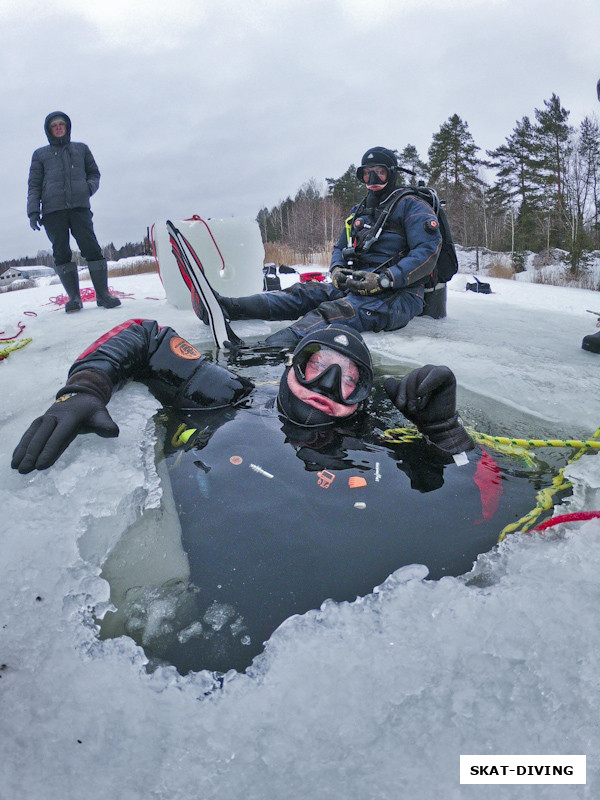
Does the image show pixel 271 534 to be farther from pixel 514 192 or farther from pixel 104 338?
pixel 514 192

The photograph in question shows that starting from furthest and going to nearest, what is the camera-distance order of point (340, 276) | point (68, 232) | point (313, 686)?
1. point (68, 232)
2. point (340, 276)
3. point (313, 686)

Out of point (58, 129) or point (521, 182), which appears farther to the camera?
point (521, 182)

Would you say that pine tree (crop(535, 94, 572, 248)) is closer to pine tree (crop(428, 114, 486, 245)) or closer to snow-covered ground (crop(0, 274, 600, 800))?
pine tree (crop(428, 114, 486, 245))

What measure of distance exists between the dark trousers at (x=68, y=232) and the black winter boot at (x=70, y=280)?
0.18ft

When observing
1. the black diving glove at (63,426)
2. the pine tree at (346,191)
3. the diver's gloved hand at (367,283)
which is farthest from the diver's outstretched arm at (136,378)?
the pine tree at (346,191)

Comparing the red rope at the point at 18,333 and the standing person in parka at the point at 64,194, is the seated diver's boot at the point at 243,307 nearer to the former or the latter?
the red rope at the point at 18,333

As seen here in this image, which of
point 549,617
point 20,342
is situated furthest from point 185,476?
point 20,342

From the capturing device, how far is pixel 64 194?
185 inches

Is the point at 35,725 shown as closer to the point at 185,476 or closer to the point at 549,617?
the point at 185,476

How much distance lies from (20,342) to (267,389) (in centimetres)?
229

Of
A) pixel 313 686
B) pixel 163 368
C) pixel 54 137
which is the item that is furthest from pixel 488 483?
pixel 54 137

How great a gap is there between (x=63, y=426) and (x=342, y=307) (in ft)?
8.38

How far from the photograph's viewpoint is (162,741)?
34.7 inches

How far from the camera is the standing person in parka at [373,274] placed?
380 centimetres
